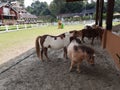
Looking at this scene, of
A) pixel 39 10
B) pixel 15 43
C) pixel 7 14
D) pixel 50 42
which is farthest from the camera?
pixel 39 10

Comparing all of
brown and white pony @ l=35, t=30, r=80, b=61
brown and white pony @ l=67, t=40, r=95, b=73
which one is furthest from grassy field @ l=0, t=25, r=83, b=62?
brown and white pony @ l=67, t=40, r=95, b=73

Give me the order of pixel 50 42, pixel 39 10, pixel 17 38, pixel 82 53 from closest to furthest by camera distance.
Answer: pixel 82 53 → pixel 50 42 → pixel 17 38 → pixel 39 10

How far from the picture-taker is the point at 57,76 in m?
4.36

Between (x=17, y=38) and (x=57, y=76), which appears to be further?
(x=17, y=38)

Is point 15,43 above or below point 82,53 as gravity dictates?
below

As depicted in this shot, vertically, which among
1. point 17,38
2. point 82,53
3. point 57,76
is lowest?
point 17,38

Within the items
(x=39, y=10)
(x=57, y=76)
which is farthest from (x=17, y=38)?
(x=39, y=10)

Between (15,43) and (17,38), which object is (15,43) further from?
(17,38)

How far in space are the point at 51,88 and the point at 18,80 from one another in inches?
35.1

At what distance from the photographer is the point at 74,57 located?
14.0 feet

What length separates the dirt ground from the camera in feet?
12.4

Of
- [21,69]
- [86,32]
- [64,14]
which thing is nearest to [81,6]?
[64,14]

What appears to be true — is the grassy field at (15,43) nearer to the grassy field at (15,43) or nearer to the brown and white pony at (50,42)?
the grassy field at (15,43)

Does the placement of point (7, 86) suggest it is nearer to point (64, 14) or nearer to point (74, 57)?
point (74, 57)
